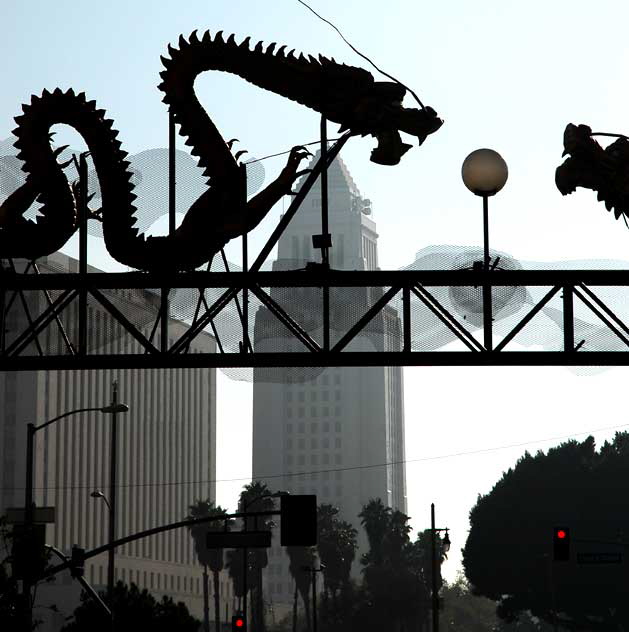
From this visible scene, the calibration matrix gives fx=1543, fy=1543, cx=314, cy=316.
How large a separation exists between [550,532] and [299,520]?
61.2m

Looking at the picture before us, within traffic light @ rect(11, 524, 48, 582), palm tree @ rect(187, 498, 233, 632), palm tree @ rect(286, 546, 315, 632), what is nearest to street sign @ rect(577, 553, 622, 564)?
traffic light @ rect(11, 524, 48, 582)

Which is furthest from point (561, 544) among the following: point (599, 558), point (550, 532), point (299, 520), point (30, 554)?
point (550, 532)

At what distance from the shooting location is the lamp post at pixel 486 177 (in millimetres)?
18906

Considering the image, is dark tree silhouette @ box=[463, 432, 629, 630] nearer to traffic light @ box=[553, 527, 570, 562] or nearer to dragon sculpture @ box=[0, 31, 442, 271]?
traffic light @ box=[553, 527, 570, 562]

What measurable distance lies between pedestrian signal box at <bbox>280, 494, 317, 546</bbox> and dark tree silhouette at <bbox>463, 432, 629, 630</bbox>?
182 ft

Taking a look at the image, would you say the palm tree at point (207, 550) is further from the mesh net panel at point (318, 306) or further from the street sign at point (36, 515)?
the mesh net panel at point (318, 306)

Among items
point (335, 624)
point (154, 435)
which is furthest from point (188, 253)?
point (154, 435)

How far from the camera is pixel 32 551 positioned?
99.5 feet

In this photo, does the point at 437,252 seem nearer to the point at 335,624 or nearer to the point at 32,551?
the point at 32,551

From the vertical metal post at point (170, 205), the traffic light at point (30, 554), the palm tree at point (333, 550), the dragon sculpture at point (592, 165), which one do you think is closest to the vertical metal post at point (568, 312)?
the dragon sculpture at point (592, 165)

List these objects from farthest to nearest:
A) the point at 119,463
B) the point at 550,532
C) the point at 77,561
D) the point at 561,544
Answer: the point at 119,463 < the point at 550,532 < the point at 561,544 < the point at 77,561

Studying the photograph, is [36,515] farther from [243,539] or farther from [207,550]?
[207,550]

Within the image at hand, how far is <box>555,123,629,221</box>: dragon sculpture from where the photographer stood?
19.1 metres

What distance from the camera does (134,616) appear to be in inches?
2247
